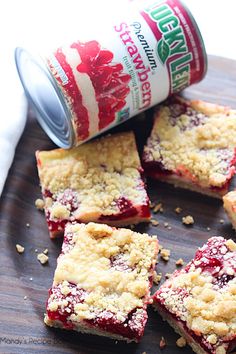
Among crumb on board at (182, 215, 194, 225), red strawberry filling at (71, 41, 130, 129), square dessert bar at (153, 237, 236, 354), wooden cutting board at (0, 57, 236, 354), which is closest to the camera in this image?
square dessert bar at (153, 237, 236, 354)

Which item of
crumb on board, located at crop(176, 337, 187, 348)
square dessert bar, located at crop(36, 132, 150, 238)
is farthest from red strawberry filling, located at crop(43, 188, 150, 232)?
crumb on board, located at crop(176, 337, 187, 348)

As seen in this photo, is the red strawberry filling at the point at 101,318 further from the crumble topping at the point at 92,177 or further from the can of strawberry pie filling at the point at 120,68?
the can of strawberry pie filling at the point at 120,68

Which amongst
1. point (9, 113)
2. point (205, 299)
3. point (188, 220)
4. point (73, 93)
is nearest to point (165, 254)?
point (188, 220)

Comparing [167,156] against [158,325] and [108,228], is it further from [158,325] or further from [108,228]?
[158,325]

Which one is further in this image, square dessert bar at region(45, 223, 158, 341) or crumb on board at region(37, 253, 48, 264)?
crumb on board at region(37, 253, 48, 264)

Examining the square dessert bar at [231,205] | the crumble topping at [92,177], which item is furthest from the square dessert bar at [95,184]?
the square dessert bar at [231,205]

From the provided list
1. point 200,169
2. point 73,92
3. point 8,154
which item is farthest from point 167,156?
point 8,154

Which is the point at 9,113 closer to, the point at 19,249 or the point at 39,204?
the point at 39,204

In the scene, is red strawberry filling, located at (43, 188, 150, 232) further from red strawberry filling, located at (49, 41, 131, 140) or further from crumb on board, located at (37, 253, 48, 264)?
red strawberry filling, located at (49, 41, 131, 140)
